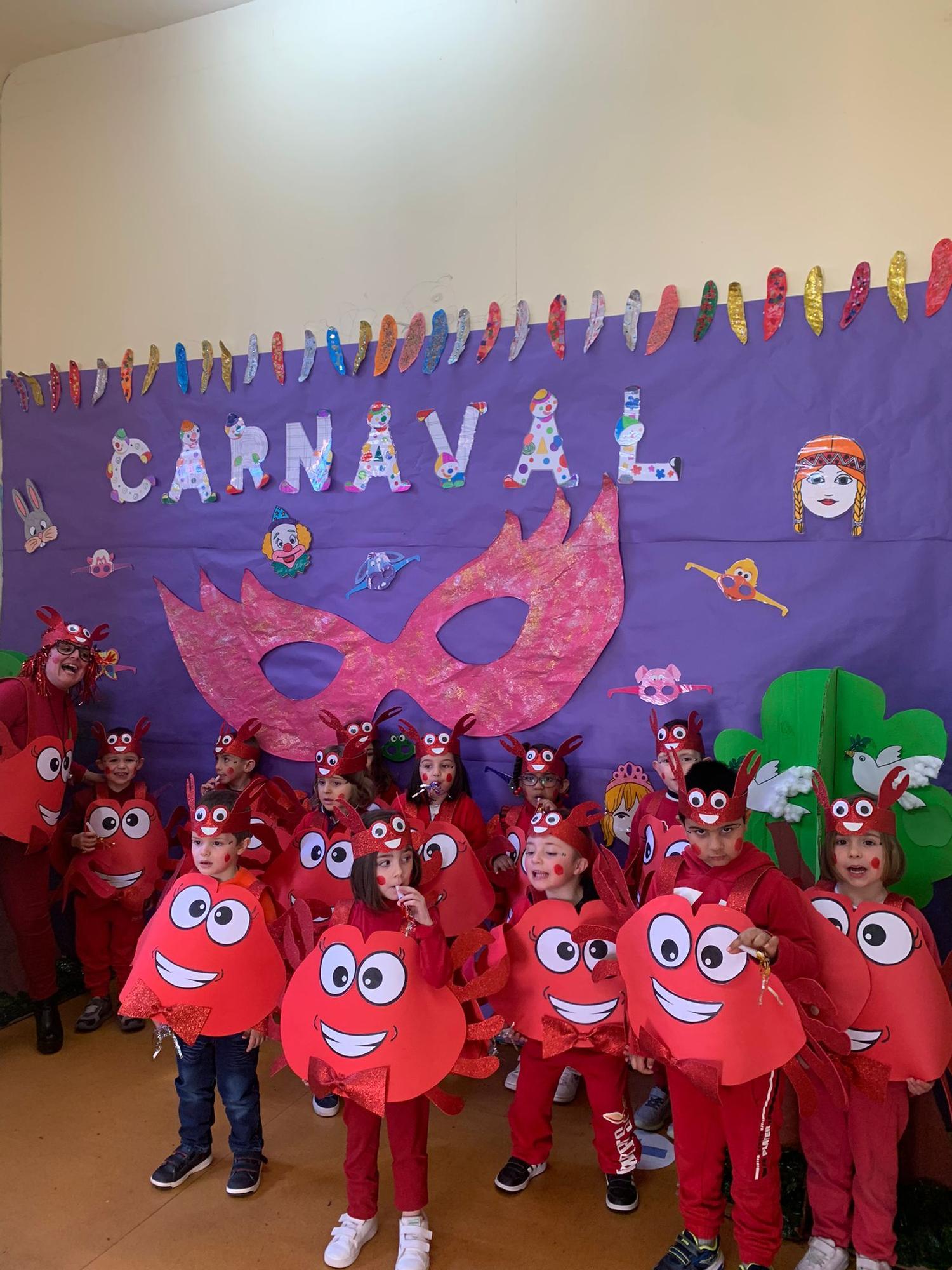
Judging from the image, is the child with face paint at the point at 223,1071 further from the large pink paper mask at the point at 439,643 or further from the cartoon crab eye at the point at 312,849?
the large pink paper mask at the point at 439,643

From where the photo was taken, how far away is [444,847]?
2.97 meters

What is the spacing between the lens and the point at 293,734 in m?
3.67

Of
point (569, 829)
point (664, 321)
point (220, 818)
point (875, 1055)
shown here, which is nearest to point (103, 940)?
point (220, 818)

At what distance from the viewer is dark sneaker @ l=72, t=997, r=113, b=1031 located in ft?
11.3

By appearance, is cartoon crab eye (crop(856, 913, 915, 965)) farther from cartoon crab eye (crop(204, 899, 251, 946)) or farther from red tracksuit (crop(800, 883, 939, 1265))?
cartoon crab eye (crop(204, 899, 251, 946))

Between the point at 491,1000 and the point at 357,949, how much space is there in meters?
0.45

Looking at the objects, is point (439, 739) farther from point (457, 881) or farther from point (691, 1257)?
point (691, 1257)

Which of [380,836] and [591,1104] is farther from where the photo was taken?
[591,1104]

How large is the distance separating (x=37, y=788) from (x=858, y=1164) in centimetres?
275

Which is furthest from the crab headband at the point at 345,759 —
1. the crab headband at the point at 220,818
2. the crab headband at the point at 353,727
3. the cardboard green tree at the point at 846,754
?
the cardboard green tree at the point at 846,754

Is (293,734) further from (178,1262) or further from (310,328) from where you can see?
(178,1262)

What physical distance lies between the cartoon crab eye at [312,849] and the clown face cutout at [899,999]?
161 cm

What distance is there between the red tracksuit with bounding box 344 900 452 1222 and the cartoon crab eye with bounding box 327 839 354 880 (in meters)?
0.74

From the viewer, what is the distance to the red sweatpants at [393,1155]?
225cm
